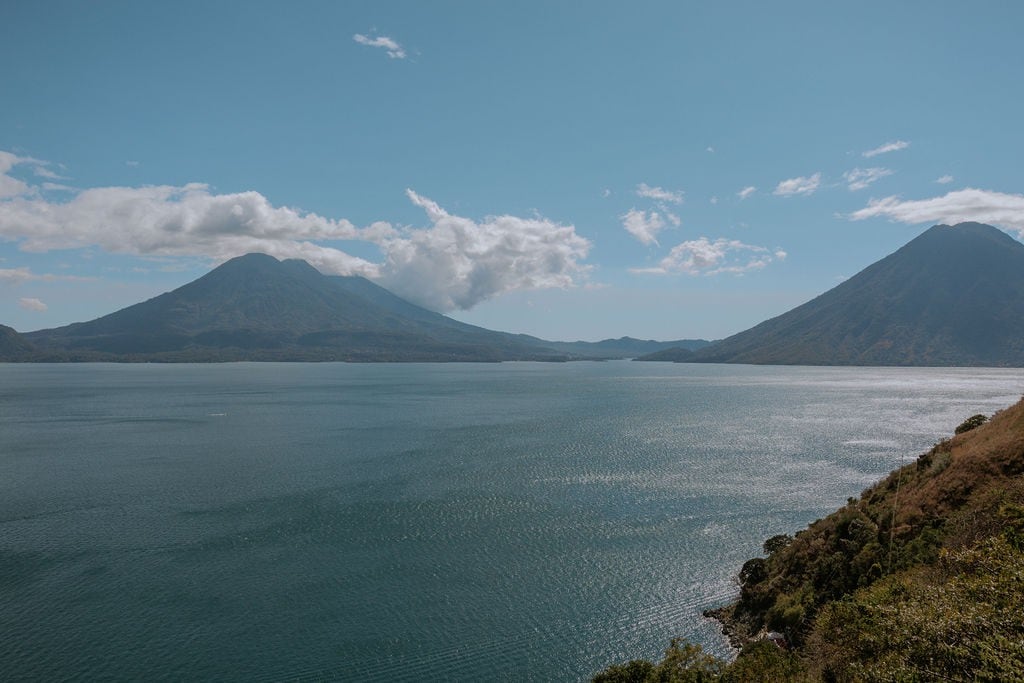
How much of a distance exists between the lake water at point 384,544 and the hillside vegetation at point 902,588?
7348 mm

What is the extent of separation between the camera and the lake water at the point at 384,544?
1866 inches

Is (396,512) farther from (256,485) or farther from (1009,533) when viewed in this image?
(1009,533)

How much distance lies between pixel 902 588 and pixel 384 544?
5352 centimetres

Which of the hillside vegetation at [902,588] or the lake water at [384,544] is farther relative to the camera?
the lake water at [384,544]

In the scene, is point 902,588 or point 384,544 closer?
point 902,588

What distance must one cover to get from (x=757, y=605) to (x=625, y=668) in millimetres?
21416

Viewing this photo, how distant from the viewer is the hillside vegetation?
72.5ft

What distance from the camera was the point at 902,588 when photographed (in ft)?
113

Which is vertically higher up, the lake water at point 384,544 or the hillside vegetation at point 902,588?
the hillside vegetation at point 902,588

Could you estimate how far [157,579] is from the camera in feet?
194

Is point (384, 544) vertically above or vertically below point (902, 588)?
below

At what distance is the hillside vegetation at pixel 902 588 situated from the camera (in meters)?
22.1

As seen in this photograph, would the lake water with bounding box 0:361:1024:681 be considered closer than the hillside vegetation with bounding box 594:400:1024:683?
No

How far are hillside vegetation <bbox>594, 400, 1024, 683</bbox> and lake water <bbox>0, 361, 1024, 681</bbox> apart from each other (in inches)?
289
